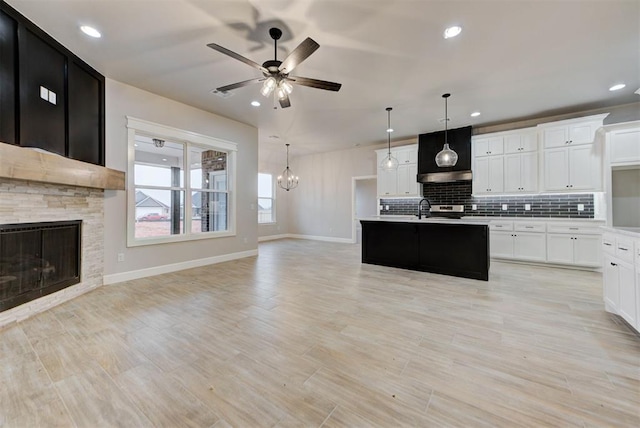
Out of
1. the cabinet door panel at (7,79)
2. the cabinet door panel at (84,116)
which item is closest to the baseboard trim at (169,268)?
the cabinet door panel at (84,116)

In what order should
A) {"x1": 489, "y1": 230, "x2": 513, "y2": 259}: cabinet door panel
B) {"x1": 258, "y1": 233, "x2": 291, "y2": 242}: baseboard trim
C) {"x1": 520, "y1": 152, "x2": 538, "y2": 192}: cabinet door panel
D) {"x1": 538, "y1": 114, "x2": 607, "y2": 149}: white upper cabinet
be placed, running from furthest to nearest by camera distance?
{"x1": 258, "y1": 233, "x2": 291, "y2": 242}: baseboard trim < {"x1": 489, "y1": 230, "x2": 513, "y2": 259}: cabinet door panel < {"x1": 520, "y1": 152, "x2": 538, "y2": 192}: cabinet door panel < {"x1": 538, "y1": 114, "x2": 607, "y2": 149}: white upper cabinet

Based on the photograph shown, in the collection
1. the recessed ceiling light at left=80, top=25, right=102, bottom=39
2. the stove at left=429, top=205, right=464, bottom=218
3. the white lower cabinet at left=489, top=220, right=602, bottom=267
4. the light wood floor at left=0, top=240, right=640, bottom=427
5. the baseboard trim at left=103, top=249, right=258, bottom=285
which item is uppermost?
the recessed ceiling light at left=80, top=25, right=102, bottom=39

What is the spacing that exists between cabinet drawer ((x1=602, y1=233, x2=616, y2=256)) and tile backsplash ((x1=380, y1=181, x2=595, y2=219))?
3.10 metres

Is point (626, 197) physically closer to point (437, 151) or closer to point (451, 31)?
point (437, 151)

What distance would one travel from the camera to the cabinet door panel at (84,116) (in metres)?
3.35

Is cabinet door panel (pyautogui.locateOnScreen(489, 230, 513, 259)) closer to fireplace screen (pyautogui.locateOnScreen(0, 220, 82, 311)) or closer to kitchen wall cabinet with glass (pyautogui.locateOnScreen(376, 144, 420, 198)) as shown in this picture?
kitchen wall cabinet with glass (pyautogui.locateOnScreen(376, 144, 420, 198))

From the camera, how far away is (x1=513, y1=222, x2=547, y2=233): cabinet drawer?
16.8ft

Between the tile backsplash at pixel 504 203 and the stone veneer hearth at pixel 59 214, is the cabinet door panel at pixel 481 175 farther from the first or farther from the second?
the stone veneer hearth at pixel 59 214

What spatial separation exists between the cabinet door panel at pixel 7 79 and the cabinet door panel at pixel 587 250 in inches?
328

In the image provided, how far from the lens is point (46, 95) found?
9.80 feet

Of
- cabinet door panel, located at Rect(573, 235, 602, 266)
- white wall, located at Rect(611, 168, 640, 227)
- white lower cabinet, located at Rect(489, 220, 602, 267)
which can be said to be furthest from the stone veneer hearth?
white wall, located at Rect(611, 168, 640, 227)

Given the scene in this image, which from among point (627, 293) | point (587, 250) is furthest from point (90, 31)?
point (587, 250)

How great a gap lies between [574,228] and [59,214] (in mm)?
8263

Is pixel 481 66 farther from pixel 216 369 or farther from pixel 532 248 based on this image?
pixel 216 369
